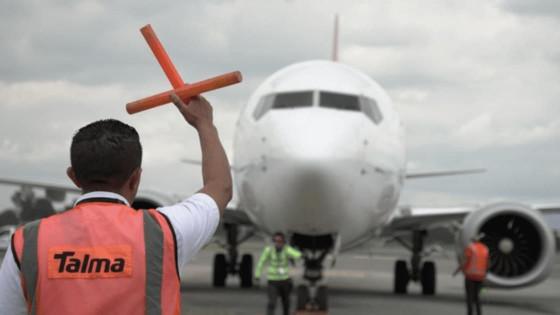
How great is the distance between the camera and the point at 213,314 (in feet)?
33.8

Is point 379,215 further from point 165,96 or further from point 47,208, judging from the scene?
point 47,208

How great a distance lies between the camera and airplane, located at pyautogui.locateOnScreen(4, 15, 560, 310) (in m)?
9.99

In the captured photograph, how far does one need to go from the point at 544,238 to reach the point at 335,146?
16.1 feet

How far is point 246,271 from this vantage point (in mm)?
16297

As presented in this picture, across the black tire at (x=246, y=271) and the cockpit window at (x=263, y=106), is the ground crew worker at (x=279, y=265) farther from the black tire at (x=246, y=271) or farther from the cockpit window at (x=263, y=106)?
the black tire at (x=246, y=271)

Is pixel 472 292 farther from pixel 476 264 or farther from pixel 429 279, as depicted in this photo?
pixel 429 279

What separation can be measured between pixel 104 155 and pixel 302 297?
835 centimetres

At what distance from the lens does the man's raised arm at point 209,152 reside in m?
2.18

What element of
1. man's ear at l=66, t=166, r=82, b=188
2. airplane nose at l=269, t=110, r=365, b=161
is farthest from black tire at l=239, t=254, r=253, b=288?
man's ear at l=66, t=166, r=82, b=188

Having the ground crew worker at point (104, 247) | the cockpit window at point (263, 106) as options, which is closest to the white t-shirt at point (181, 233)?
the ground crew worker at point (104, 247)

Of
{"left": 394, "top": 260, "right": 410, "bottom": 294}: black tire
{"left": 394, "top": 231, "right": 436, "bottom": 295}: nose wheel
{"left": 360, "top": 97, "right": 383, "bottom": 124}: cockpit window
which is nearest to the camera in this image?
{"left": 360, "top": 97, "right": 383, "bottom": 124}: cockpit window

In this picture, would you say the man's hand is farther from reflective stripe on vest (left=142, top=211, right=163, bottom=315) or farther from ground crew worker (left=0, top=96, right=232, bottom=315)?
reflective stripe on vest (left=142, top=211, right=163, bottom=315)

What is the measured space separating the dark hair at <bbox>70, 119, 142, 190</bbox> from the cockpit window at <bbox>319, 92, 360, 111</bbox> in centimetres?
893

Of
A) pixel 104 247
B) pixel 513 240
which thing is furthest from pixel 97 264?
pixel 513 240
